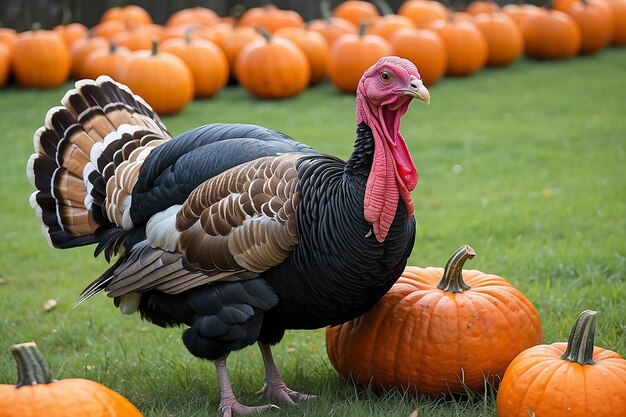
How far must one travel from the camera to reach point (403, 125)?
9.77 m

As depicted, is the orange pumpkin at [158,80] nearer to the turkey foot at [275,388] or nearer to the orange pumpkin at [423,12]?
the orange pumpkin at [423,12]

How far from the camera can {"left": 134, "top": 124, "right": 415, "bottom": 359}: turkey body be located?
348 cm

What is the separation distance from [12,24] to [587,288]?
12.3m

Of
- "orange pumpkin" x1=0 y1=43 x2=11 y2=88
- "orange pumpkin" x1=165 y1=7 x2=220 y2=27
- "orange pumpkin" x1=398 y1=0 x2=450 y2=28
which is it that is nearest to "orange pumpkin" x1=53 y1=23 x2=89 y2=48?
"orange pumpkin" x1=0 y1=43 x2=11 y2=88

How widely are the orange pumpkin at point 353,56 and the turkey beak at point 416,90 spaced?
25.7 feet

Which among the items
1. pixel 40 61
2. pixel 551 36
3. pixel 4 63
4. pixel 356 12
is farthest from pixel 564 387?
pixel 356 12

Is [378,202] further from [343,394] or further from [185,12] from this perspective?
[185,12]

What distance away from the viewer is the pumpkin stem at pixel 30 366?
2918 mm

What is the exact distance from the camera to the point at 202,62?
11.5m

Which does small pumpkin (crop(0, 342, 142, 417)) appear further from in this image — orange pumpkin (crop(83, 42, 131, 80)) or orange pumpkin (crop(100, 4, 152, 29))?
orange pumpkin (crop(100, 4, 152, 29))

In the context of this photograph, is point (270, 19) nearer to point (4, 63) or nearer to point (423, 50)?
point (423, 50)

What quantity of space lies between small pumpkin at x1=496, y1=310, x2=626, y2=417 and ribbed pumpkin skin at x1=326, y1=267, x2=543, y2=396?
0.34 metres

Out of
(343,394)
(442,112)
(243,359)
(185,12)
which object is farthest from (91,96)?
(185,12)

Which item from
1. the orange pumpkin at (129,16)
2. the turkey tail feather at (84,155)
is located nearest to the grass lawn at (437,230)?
the turkey tail feather at (84,155)
